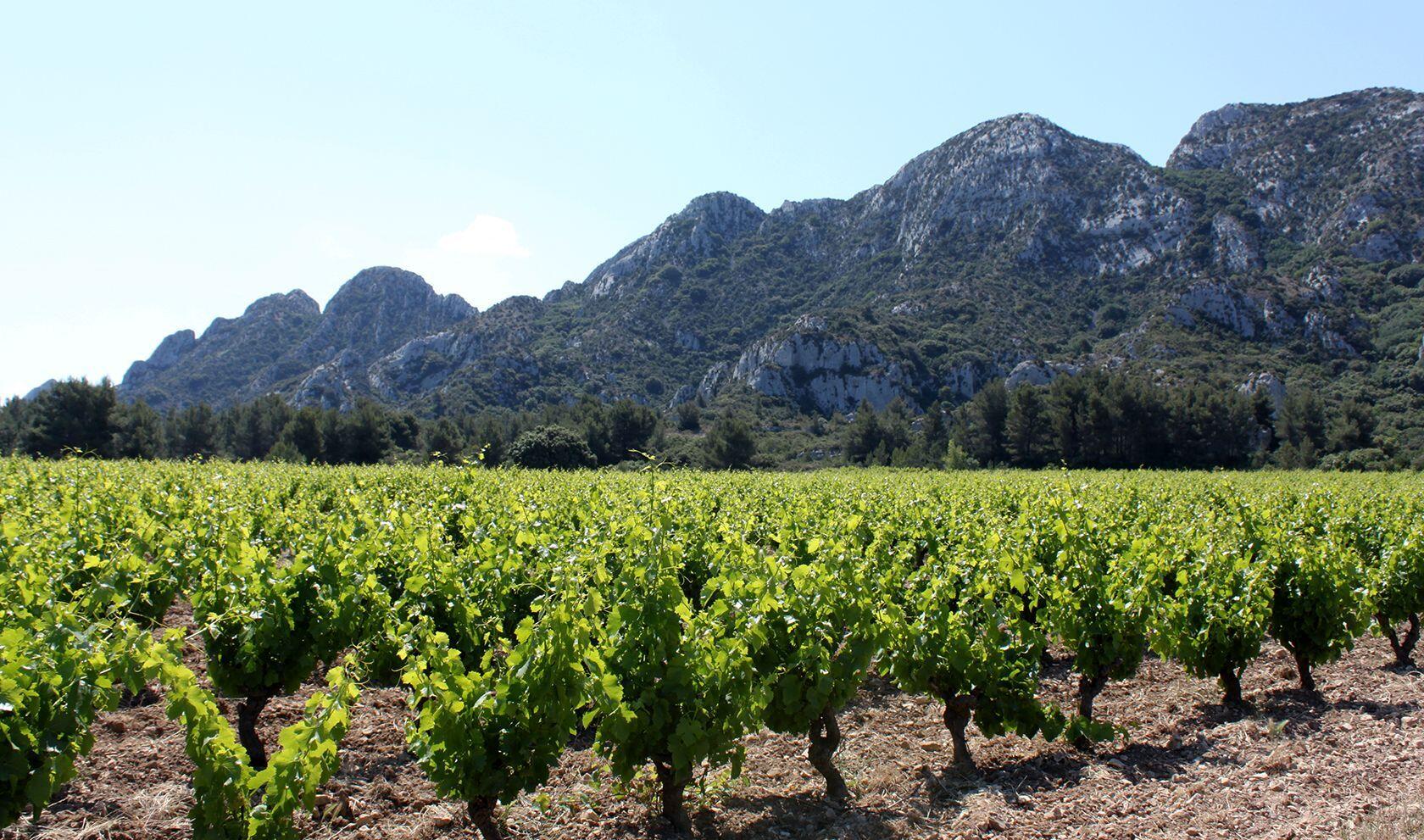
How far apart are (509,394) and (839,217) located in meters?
70.3

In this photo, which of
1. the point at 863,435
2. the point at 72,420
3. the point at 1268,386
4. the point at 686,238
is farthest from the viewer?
the point at 686,238

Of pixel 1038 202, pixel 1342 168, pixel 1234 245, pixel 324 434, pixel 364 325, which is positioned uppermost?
pixel 1038 202

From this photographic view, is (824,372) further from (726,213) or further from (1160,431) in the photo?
(726,213)

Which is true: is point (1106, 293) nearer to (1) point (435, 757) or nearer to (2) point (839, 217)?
(2) point (839, 217)

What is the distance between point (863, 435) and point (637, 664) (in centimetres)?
6510

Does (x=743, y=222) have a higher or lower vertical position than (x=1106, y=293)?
higher

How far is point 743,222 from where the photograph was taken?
464 feet

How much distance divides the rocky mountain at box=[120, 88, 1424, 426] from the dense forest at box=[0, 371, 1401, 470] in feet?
50.4

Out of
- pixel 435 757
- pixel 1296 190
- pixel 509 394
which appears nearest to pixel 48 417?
pixel 509 394

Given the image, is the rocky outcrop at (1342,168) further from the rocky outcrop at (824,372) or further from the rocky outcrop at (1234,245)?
the rocky outcrop at (824,372)

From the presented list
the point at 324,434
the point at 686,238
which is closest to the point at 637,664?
the point at 324,434

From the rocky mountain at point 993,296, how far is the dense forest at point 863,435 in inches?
605

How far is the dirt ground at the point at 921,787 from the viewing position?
4613mm

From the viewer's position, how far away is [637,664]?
4.18 m
